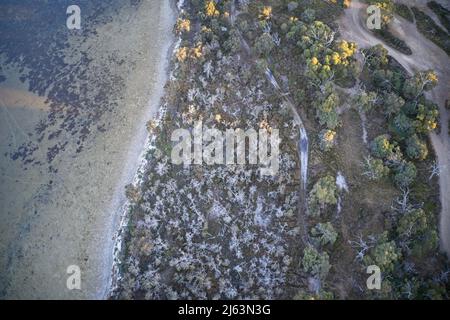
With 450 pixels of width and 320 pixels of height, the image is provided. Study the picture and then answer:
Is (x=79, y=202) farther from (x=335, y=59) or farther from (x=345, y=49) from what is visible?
(x=345, y=49)

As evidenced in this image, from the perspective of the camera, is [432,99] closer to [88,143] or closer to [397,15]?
[397,15]

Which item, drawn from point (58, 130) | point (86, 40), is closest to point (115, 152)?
point (58, 130)

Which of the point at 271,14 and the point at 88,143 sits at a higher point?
the point at 271,14

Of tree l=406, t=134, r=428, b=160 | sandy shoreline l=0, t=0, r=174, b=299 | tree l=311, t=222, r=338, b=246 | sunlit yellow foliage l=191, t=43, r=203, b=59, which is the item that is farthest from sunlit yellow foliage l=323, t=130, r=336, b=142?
sandy shoreline l=0, t=0, r=174, b=299

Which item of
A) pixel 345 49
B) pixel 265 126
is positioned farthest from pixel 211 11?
pixel 265 126

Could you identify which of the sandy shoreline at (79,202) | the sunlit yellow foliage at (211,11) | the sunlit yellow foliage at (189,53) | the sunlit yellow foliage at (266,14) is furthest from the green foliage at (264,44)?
the sandy shoreline at (79,202)

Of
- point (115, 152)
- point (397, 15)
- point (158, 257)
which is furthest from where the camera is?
point (397, 15)

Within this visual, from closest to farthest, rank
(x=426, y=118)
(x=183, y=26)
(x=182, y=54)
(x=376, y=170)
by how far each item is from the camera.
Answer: (x=376, y=170), (x=426, y=118), (x=182, y=54), (x=183, y=26)

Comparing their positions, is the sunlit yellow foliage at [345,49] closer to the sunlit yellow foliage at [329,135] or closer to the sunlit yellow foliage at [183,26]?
the sunlit yellow foliage at [329,135]
